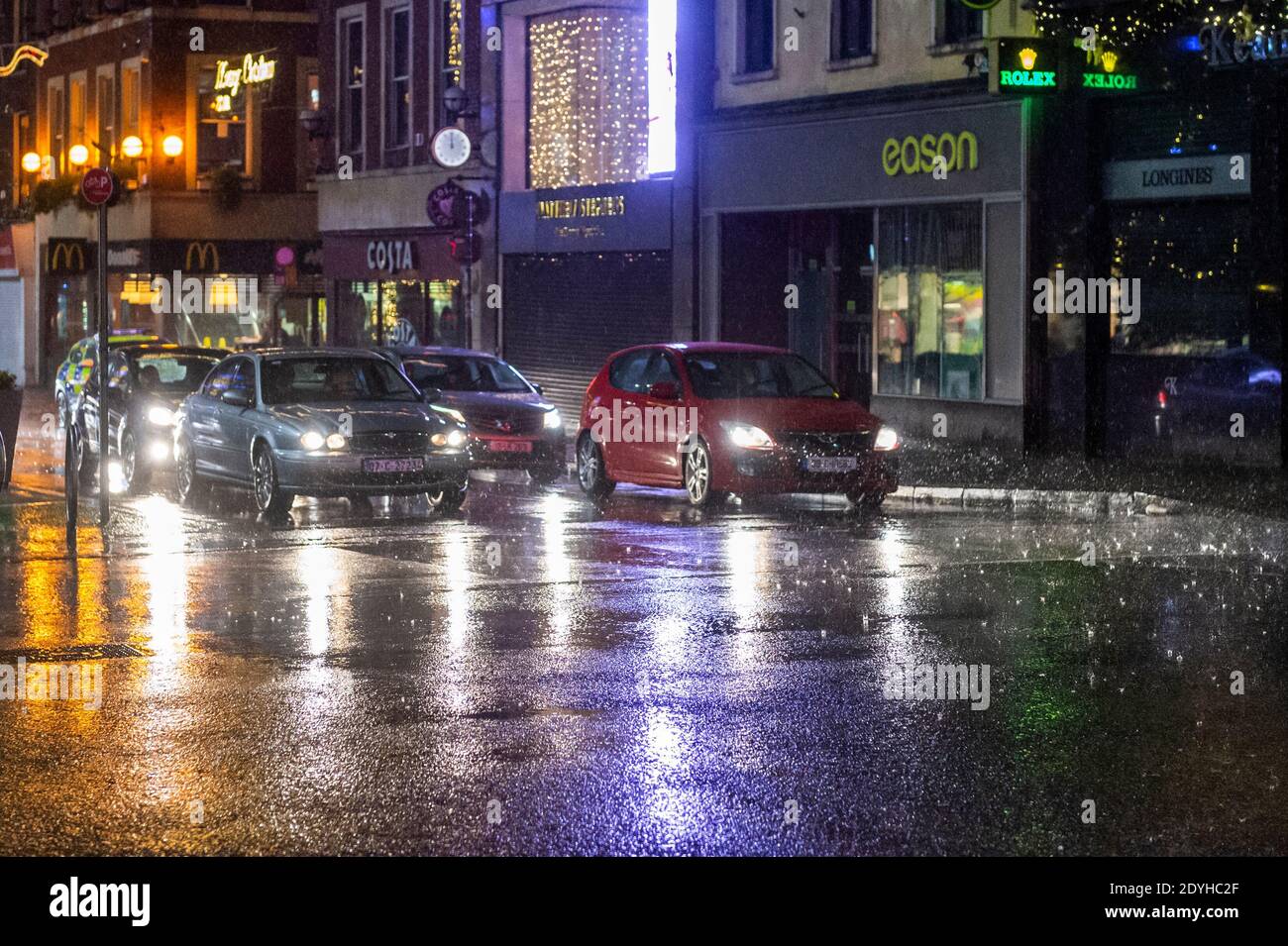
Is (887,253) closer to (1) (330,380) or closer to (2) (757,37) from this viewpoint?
(2) (757,37)

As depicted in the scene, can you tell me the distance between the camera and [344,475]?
19062 millimetres

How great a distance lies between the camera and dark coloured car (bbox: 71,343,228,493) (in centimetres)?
2370

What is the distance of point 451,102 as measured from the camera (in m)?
38.2

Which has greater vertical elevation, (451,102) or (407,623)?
(451,102)

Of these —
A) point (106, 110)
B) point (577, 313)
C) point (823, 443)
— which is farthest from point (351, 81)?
point (823, 443)

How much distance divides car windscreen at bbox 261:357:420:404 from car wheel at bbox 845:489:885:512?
4.21m

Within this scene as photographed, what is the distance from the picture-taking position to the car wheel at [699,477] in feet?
64.7

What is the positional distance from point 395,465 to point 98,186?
11.6 ft

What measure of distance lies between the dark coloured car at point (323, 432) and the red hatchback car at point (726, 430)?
1.82m

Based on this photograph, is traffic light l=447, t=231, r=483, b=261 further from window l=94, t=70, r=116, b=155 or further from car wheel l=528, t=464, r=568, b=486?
window l=94, t=70, r=116, b=155

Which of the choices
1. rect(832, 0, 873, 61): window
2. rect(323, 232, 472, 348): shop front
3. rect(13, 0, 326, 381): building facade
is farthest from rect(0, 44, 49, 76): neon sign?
rect(832, 0, 873, 61): window

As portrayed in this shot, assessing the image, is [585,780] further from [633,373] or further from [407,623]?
[633,373]
